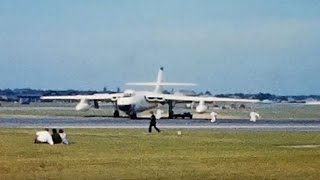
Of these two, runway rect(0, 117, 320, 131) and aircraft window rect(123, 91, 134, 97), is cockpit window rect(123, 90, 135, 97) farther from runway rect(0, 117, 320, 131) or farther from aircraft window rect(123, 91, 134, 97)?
runway rect(0, 117, 320, 131)

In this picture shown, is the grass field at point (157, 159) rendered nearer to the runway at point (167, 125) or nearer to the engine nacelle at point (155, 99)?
the runway at point (167, 125)

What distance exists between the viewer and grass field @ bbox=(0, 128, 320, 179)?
104ft

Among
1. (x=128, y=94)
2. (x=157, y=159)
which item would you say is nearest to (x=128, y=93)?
(x=128, y=94)

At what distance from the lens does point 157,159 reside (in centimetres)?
3703

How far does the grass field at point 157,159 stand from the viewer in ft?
104

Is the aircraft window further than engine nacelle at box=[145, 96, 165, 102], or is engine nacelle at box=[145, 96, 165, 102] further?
engine nacelle at box=[145, 96, 165, 102]

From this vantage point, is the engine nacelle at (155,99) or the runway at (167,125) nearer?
the runway at (167,125)

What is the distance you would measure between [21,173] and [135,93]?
8084 centimetres

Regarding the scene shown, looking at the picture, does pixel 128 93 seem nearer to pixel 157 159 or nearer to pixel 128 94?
pixel 128 94

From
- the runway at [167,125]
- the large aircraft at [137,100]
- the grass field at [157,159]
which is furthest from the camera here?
the large aircraft at [137,100]

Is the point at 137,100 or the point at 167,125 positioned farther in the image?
the point at 137,100

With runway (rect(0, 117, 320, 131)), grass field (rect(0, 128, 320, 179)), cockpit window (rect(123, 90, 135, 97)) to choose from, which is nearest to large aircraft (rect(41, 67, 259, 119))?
cockpit window (rect(123, 90, 135, 97))

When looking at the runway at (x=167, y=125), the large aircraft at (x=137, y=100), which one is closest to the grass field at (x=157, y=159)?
the runway at (x=167, y=125)

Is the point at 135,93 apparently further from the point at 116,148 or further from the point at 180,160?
the point at 180,160
